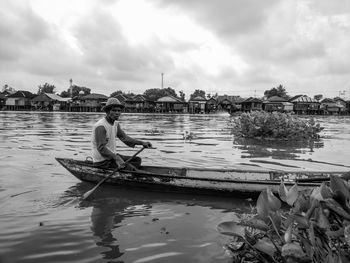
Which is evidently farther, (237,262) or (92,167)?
(92,167)

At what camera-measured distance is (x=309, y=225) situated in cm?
277

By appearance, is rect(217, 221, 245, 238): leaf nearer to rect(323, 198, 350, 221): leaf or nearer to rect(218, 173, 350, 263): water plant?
rect(218, 173, 350, 263): water plant

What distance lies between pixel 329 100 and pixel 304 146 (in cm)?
6963

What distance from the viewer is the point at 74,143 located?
49.2ft

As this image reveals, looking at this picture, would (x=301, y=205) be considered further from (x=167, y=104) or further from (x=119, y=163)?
(x=167, y=104)

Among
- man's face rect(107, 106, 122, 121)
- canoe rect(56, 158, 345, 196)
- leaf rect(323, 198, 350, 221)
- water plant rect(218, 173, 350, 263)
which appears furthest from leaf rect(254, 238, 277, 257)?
man's face rect(107, 106, 122, 121)

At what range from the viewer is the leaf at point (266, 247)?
307 cm

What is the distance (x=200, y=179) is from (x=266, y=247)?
3.27 metres

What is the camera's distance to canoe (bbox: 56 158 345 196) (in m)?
6.09

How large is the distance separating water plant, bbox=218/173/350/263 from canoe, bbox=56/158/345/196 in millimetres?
2739

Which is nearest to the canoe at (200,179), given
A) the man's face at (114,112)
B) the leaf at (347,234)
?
the man's face at (114,112)

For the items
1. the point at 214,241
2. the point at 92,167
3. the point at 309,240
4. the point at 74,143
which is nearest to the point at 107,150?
the point at 92,167

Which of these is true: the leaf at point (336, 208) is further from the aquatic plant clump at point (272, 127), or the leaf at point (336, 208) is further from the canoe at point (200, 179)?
the aquatic plant clump at point (272, 127)

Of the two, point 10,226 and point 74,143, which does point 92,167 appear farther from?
point 74,143
